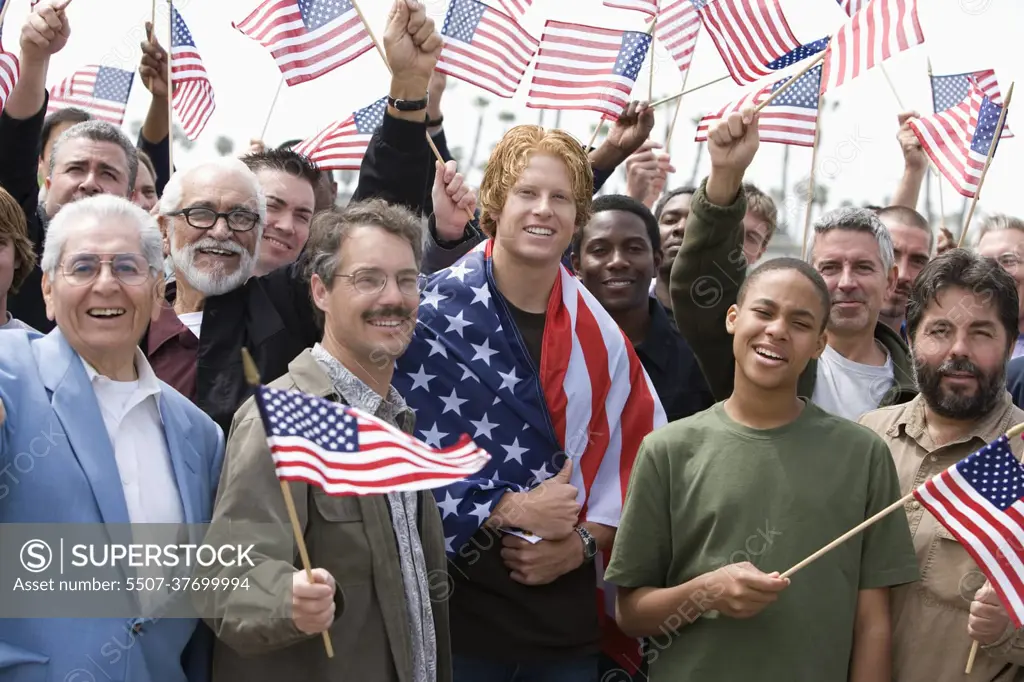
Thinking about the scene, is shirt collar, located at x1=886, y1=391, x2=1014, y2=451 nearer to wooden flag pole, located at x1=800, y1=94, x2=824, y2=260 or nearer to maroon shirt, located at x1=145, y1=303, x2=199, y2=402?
wooden flag pole, located at x1=800, y1=94, x2=824, y2=260

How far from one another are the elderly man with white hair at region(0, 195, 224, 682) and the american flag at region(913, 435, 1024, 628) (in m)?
2.36

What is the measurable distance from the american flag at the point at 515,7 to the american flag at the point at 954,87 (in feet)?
9.08

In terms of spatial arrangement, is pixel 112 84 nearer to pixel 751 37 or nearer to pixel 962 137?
pixel 751 37

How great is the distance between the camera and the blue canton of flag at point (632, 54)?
7.14 m

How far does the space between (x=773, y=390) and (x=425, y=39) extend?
2.11 meters

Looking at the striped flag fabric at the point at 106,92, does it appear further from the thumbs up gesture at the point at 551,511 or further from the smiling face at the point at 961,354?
the smiling face at the point at 961,354

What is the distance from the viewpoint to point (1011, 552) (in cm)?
422

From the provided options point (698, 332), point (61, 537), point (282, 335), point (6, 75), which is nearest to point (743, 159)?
point (698, 332)

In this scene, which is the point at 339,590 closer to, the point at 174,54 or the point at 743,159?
the point at 743,159

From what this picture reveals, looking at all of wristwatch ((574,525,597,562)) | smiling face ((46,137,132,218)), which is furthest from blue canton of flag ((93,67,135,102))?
wristwatch ((574,525,597,562))

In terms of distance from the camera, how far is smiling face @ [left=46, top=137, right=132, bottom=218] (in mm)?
6453

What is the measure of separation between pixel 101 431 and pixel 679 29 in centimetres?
531

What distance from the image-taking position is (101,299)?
13.1 feet

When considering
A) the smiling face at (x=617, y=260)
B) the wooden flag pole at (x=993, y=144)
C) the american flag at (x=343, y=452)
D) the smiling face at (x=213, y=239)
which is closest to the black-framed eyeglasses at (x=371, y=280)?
the american flag at (x=343, y=452)
